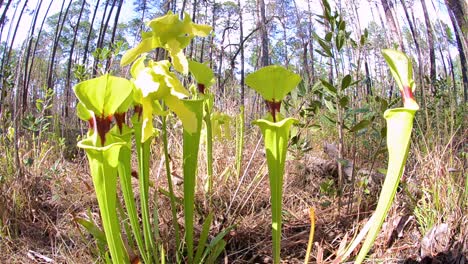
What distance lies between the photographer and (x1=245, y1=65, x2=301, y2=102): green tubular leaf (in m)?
0.82

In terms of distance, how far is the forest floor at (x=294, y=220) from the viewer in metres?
1.20

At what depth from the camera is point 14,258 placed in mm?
1252

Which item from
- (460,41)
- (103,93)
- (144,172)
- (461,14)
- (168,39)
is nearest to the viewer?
(103,93)

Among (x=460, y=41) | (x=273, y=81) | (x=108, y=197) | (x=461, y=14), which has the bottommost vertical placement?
(x=108, y=197)

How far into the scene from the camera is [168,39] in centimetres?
76

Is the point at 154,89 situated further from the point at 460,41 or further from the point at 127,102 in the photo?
the point at 460,41

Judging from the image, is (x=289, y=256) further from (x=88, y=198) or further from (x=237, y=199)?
(x=88, y=198)

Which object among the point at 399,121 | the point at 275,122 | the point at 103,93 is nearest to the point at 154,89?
the point at 103,93

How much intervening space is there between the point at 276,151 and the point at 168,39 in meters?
0.34

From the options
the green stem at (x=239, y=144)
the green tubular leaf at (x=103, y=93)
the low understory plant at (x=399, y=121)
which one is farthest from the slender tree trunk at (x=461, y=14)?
the green tubular leaf at (x=103, y=93)

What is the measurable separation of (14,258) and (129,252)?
655mm

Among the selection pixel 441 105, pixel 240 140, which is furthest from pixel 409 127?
pixel 441 105

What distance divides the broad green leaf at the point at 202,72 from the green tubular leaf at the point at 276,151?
0.79 ft

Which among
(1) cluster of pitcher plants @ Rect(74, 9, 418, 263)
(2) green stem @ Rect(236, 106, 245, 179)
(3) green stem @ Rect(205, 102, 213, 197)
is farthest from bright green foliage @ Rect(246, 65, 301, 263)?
(2) green stem @ Rect(236, 106, 245, 179)
